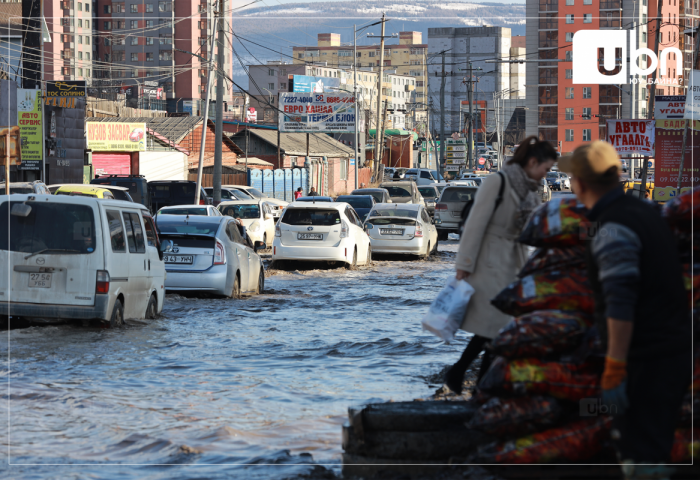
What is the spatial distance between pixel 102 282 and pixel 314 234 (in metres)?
10.2

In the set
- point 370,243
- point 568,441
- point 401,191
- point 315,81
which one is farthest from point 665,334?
point 315,81

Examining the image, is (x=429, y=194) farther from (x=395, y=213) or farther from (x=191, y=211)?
(x=191, y=211)

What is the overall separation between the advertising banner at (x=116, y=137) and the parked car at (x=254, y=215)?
67.3ft

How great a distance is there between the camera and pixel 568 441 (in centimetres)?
440

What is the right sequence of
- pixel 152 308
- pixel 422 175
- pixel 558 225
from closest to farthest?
pixel 558 225 → pixel 152 308 → pixel 422 175

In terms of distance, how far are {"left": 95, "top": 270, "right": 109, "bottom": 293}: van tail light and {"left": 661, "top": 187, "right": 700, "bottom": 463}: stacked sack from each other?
7067mm

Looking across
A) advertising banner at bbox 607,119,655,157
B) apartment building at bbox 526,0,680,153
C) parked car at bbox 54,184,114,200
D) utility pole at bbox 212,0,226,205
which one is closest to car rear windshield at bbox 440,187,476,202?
advertising banner at bbox 607,119,655,157

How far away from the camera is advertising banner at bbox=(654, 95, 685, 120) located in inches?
1047

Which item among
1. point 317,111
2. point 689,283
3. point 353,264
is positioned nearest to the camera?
point 689,283

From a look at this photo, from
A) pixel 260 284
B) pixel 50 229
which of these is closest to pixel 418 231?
pixel 260 284

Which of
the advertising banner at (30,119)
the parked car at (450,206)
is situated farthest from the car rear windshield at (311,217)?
the advertising banner at (30,119)

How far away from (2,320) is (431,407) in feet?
22.8

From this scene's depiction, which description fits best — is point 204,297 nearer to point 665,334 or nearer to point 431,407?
point 431,407

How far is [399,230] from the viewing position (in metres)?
24.4
